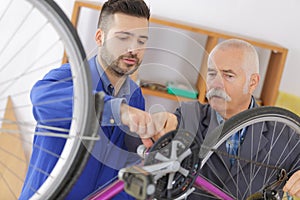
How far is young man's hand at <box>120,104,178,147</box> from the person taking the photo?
2.96ft

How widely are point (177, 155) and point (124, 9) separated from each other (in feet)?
1.08

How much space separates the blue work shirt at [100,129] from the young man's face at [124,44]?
31mm

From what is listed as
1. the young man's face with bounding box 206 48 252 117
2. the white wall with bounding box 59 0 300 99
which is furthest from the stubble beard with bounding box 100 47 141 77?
the white wall with bounding box 59 0 300 99

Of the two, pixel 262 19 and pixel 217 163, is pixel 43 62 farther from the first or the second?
pixel 217 163

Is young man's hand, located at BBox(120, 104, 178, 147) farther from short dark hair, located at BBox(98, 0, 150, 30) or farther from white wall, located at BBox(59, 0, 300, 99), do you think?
white wall, located at BBox(59, 0, 300, 99)

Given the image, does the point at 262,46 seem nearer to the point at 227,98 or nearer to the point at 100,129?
the point at 227,98

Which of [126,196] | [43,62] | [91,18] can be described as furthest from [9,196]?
[126,196]

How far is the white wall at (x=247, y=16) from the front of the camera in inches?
124

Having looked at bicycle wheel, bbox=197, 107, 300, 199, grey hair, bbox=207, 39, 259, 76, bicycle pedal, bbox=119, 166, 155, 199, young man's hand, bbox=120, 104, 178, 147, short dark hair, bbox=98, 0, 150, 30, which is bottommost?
bicycle wheel, bbox=197, 107, 300, 199

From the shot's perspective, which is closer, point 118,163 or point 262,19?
point 118,163

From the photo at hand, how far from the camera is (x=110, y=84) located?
106 cm

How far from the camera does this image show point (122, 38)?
3.29 feet

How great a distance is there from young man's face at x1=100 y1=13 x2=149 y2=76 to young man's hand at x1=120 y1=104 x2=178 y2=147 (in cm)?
13

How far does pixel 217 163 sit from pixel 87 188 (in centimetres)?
41
